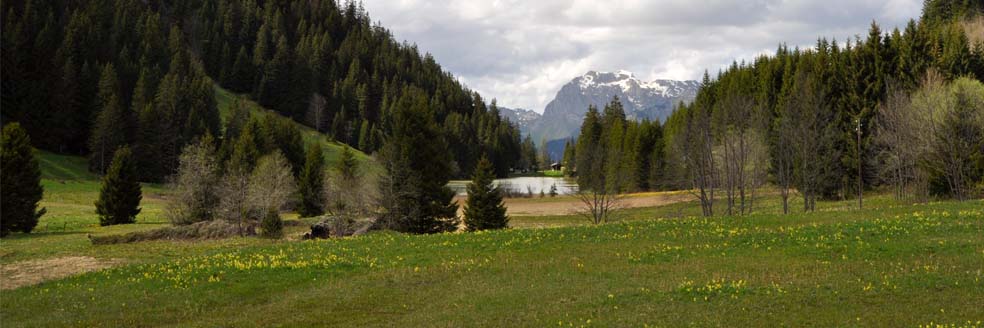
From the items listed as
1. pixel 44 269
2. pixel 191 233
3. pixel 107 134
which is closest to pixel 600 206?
pixel 191 233

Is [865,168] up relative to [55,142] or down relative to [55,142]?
down

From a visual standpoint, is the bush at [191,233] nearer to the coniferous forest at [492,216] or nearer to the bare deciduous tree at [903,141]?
the coniferous forest at [492,216]

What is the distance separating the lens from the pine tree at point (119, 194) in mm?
56719

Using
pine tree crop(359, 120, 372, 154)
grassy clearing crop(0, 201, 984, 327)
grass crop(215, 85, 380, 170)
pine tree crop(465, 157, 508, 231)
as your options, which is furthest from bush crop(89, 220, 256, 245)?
pine tree crop(359, 120, 372, 154)

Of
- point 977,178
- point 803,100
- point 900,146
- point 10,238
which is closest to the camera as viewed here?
point 10,238

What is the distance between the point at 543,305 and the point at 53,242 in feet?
120

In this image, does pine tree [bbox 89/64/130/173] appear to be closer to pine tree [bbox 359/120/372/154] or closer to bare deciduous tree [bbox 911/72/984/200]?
pine tree [bbox 359/120/372/154]

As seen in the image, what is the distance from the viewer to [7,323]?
18125mm

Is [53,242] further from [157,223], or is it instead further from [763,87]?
[763,87]

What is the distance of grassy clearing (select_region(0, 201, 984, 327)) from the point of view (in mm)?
16625

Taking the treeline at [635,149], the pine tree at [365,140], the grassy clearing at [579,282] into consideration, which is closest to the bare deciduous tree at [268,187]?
the grassy clearing at [579,282]

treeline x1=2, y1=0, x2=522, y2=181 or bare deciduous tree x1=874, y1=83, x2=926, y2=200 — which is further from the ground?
treeline x1=2, y1=0, x2=522, y2=181

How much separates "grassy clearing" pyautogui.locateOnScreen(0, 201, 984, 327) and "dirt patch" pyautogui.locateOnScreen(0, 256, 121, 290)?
338 cm

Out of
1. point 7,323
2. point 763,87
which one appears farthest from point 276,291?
point 763,87
